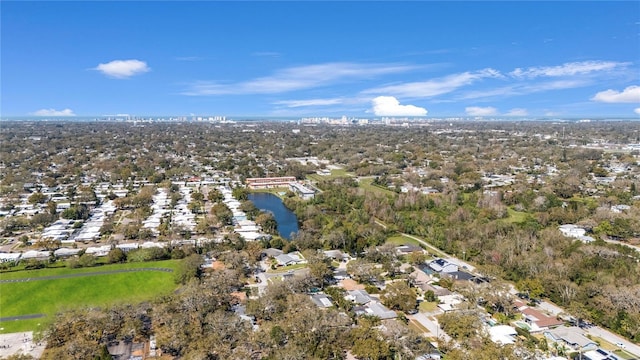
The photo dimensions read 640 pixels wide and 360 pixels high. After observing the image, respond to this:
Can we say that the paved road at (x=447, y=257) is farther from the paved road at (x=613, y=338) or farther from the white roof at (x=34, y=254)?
the white roof at (x=34, y=254)

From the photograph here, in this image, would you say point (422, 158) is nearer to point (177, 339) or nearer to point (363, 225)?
point (363, 225)

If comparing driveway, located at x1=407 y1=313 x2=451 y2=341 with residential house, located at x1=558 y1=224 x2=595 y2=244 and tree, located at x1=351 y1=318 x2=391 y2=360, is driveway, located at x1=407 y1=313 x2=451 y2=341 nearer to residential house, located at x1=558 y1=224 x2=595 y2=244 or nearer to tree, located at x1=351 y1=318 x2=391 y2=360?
tree, located at x1=351 y1=318 x2=391 y2=360

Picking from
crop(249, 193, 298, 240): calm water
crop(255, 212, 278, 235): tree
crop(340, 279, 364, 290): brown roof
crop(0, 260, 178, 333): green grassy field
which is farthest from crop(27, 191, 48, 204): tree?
crop(340, 279, 364, 290): brown roof

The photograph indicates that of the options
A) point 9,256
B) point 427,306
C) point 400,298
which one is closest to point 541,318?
point 427,306

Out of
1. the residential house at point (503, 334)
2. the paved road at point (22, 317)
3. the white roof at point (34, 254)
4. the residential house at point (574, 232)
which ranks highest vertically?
the residential house at point (574, 232)

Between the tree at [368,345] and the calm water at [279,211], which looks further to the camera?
the calm water at [279,211]

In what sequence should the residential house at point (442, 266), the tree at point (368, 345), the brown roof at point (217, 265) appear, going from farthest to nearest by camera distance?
1. the brown roof at point (217, 265)
2. the residential house at point (442, 266)
3. the tree at point (368, 345)

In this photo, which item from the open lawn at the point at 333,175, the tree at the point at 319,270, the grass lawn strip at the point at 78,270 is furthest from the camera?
the open lawn at the point at 333,175

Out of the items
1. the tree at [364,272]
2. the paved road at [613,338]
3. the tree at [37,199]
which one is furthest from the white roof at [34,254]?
the paved road at [613,338]
